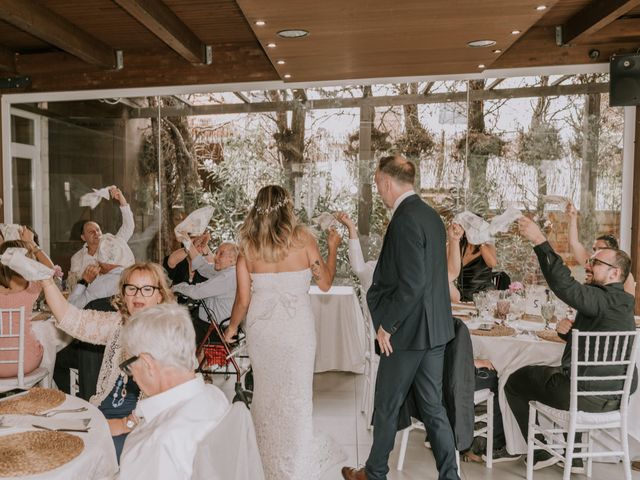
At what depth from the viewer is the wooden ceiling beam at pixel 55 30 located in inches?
181

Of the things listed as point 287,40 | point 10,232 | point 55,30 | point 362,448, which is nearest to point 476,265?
point 362,448

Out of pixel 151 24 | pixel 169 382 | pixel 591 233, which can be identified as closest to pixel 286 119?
pixel 151 24

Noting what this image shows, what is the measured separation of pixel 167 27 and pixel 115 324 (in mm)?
3190

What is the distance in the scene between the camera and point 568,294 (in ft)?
10.4

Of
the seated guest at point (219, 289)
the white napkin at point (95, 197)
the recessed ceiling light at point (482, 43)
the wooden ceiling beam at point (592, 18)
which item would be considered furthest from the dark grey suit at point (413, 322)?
the white napkin at point (95, 197)

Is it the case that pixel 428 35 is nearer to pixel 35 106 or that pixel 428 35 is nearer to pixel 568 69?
pixel 568 69

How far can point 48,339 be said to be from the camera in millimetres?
4254

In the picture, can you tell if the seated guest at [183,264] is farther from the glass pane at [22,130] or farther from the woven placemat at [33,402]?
the woven placemat at [33,402]

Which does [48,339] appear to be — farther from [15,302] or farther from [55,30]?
[55,30]

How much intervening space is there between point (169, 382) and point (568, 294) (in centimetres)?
Answer: 229

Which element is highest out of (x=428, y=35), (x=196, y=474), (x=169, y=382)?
(x=428, y=35)

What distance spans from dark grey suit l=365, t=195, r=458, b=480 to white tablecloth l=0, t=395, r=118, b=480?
1593mm

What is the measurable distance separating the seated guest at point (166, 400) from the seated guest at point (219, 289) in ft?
9.55

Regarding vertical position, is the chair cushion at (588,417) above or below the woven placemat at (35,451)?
below
